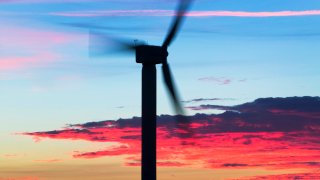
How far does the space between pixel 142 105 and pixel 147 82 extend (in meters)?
2.14

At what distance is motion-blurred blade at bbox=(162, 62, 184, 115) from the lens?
123 ft

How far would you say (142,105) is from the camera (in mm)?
37781

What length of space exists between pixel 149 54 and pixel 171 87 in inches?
149

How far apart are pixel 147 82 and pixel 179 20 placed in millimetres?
6295

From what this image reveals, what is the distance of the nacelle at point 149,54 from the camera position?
3912cm

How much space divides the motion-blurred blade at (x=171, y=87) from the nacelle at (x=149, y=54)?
2.80 ft

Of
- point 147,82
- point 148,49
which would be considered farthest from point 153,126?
point 148,49

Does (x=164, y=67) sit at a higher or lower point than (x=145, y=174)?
higher

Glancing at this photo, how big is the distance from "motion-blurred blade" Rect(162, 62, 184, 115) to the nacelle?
33.6 inches

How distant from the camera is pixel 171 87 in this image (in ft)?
127

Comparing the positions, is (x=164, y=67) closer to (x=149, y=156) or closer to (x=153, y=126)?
(x=153, y=126)

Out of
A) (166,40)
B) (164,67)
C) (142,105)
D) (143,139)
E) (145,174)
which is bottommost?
(145,174)

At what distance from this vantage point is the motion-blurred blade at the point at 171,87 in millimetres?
37406

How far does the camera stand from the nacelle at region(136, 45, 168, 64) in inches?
1540
